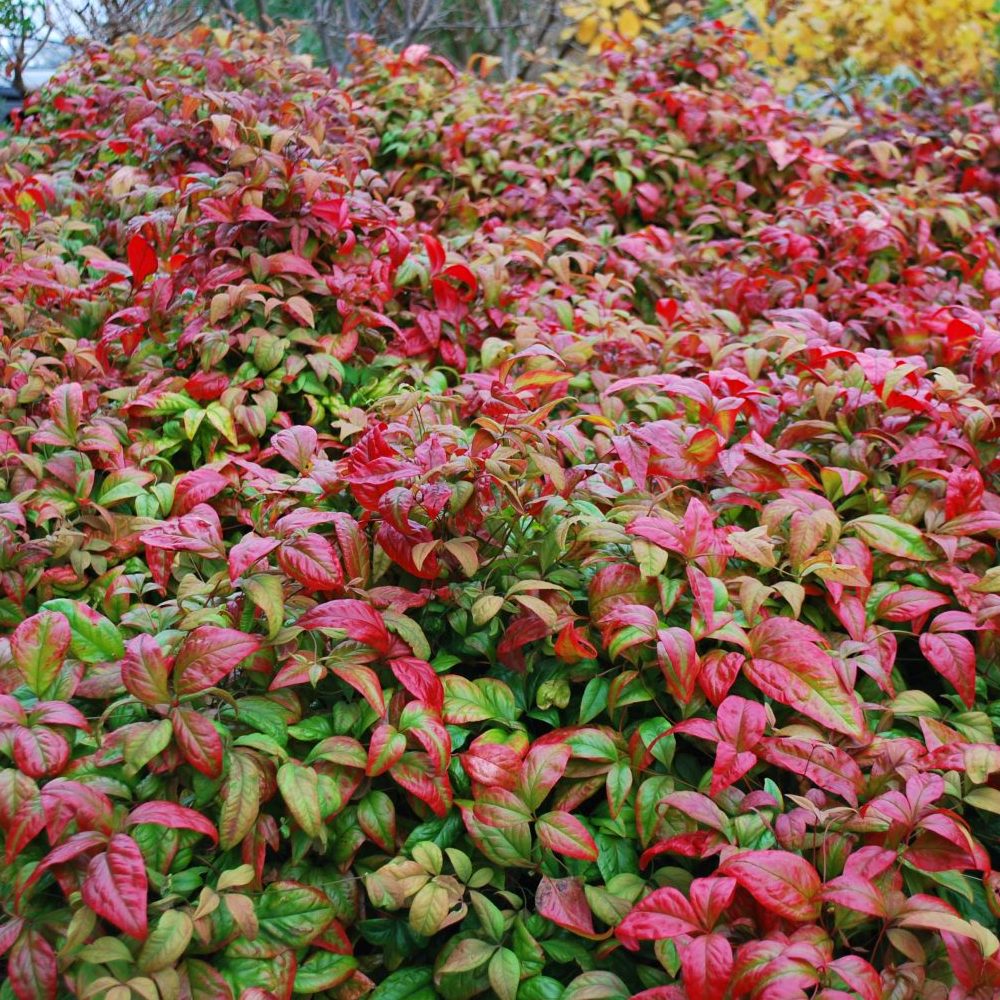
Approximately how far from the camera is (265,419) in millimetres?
1955

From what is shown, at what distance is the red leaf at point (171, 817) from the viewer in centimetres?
107

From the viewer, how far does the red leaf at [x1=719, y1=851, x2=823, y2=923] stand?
1045mm

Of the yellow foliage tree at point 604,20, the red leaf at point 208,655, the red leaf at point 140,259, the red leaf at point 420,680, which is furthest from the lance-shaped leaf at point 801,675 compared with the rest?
the yellow foliage tree at point 604,20

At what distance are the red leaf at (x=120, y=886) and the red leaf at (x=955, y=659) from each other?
3.58 ft

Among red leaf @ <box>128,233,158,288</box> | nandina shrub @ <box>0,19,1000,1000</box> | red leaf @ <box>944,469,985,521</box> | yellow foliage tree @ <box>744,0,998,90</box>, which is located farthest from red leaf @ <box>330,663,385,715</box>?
yellow foliage tree @ <box>744,0,998,90</box>

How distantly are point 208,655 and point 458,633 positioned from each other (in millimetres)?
370

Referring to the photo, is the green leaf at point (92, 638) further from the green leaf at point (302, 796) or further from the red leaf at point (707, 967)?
the red leaf at point (707, 967)

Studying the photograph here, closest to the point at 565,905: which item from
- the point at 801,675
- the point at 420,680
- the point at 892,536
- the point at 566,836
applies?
the point at 566,836

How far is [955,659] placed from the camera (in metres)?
1.37

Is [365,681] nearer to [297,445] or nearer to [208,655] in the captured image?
[208,655]

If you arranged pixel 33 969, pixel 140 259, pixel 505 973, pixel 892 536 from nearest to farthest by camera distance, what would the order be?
pixel 33 969 < pixel 505 973 < pixel 892 536 < pixel 140 259

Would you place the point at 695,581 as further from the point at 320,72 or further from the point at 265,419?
the point at 320,72

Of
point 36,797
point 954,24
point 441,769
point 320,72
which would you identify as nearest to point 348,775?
point 441,769

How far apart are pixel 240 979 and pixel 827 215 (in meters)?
2.65
